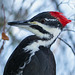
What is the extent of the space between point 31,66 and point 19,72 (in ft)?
0.34

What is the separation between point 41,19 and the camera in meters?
1.76

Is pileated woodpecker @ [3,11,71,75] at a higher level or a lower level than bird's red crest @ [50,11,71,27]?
lower

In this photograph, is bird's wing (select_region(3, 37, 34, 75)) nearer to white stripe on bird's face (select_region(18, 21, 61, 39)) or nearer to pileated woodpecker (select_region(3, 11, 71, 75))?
pileated woodpecker (select_region(3, 11, 71, 75))

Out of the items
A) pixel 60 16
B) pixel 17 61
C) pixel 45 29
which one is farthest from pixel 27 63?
pixel 60 16

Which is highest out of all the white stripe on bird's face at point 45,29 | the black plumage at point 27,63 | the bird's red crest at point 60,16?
the bird's red crest at point 60,16

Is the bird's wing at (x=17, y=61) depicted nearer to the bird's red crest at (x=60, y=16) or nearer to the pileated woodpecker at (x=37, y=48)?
the pileated woodpecker at (x=37, y=48)

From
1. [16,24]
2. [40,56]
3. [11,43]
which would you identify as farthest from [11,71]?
[11,43]

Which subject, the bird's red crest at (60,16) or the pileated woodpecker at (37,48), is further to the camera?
the bird's red crest at (60,16)

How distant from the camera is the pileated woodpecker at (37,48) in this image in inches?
66.6

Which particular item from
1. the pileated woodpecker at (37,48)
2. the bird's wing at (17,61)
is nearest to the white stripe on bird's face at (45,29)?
the pileated woodpecker at (37,48)

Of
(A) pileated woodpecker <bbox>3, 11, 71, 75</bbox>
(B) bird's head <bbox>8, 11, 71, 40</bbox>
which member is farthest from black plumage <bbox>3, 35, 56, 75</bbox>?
(B) bird's head <bbox>8, 11, 71, 40</bbox>

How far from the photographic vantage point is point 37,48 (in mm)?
1789

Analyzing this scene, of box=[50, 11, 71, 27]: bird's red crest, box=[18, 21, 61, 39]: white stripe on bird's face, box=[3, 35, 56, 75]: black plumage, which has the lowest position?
box=[3, 35, 56, 75]: black plumage

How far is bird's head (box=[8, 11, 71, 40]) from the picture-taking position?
174 centimetres
